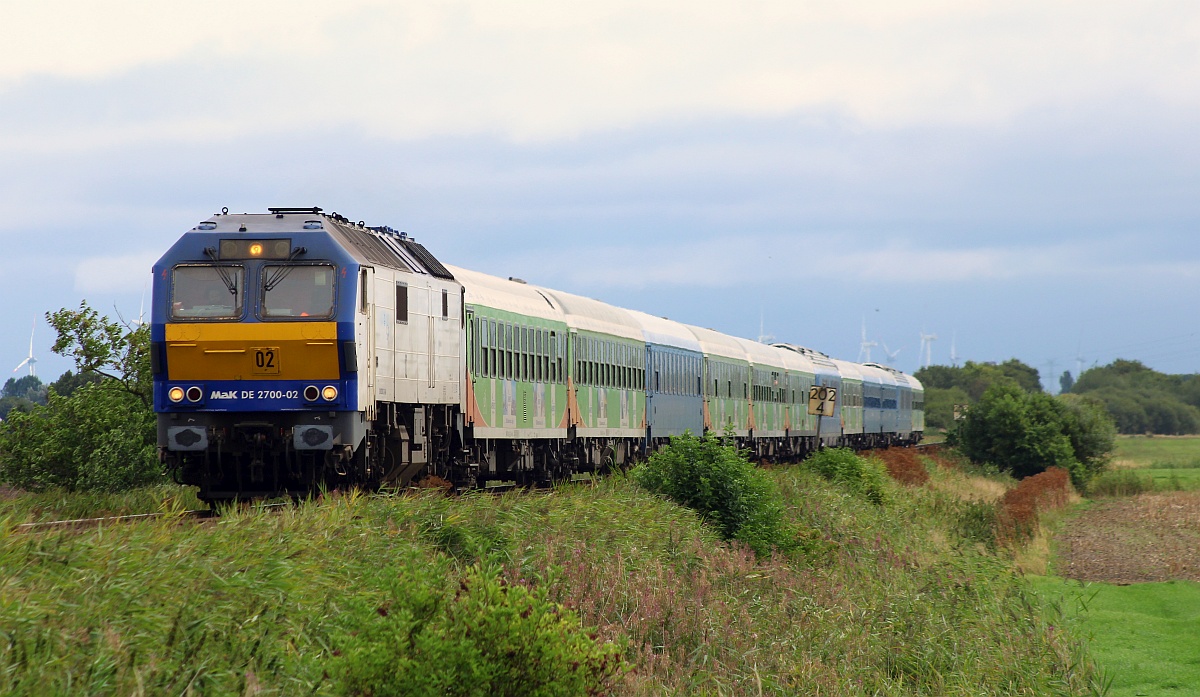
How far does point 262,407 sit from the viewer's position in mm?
17688

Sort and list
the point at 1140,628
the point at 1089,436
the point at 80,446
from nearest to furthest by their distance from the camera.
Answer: the point at 1140,628 → the point at 80,446 → the point at 1089,436

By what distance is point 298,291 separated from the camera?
18.0 m

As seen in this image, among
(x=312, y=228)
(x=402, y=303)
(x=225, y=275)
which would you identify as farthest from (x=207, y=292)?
(x=402, y=303)

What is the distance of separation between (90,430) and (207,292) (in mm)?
8138

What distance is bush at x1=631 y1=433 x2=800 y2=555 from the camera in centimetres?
2239

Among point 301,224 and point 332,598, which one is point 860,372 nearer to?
point 301,224

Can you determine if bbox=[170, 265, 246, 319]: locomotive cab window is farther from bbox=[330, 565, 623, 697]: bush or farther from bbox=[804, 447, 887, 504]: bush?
bbox=[804, 447, 887, 504]: bush

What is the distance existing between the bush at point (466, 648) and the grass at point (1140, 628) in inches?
380

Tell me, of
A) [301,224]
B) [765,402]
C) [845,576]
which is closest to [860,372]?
[765,402]

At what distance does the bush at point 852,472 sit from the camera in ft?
117

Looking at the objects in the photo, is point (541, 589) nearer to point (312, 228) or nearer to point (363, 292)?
point (363, 292)

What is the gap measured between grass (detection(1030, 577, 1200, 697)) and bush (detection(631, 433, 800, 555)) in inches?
173

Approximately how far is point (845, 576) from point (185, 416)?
10271 mm

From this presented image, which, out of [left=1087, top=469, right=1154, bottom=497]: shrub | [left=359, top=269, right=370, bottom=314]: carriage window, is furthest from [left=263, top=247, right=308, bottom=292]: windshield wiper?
[left=1087, top=469, right=1154, bottom=497]: shrub
